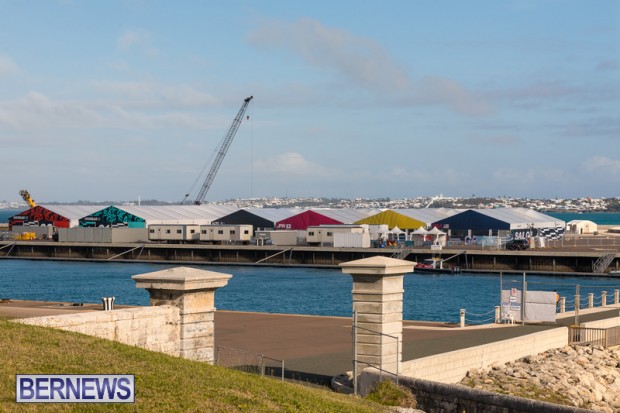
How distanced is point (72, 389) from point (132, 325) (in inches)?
185

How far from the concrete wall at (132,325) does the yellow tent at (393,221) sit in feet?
377

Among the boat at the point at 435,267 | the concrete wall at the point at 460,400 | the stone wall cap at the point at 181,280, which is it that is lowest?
the boat at the point at 435,267

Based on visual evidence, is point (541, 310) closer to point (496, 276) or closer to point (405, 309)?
point (405, 309)

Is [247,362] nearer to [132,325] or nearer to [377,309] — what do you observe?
[377,309]

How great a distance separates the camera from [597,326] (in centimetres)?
3256

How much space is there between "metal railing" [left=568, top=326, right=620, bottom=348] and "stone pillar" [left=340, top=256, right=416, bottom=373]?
1258cm

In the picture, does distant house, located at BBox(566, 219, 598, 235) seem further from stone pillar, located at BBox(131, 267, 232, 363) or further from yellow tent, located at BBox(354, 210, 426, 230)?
stone pillar, located at BBox(131, 267, 232, 363)

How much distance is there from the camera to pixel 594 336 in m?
30.8

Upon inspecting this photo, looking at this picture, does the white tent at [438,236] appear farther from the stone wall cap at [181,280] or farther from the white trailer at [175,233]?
the stone wall cap at [181,280]

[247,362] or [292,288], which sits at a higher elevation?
[247,362]

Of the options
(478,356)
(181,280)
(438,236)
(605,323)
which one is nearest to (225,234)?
(438,236)

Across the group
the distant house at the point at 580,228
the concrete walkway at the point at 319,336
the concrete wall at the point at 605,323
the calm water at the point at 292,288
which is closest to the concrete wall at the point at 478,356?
the concrete walkway at the point at 319,336

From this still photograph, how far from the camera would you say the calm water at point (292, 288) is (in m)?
65.9

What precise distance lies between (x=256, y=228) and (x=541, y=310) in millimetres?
99482
